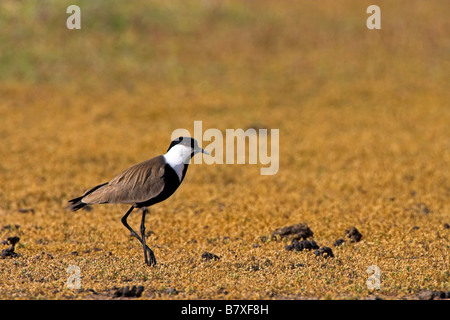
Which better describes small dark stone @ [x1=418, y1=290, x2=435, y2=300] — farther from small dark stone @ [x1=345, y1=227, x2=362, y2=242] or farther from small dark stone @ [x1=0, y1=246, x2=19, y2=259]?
small dark stone @ [x1=0, y1=246, x2=19, y2=259]

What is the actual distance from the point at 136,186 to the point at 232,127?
1172cm

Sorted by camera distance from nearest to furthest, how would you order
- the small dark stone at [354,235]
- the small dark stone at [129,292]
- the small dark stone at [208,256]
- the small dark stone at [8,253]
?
the small dark stone at [129,292] → the small dark stone at [208,256] → the small dark stone at [8,253] → the small dark stone at [354,235]

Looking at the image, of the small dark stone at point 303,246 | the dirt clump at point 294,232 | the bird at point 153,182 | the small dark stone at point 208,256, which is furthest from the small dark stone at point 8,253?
the dirt clump at point 294,232

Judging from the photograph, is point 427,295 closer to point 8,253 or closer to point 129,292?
point 129,292

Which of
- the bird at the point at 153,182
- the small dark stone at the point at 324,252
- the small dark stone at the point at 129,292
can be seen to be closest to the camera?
the small dark stone at the point at 129,292

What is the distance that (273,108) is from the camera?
2158 cm

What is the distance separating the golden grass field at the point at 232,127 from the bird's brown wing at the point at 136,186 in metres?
0.78

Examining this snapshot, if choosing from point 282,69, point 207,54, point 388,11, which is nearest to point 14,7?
point 207,54

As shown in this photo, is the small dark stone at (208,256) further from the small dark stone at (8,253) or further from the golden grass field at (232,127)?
the small dark stone at (8,253)

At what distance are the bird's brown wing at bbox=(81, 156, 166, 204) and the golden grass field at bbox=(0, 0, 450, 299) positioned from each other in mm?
782

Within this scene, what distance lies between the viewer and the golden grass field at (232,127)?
24.9ft

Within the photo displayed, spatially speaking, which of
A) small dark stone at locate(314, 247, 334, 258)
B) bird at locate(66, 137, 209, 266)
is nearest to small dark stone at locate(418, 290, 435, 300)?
small dark stone at locate(314, 247, 334, 258)

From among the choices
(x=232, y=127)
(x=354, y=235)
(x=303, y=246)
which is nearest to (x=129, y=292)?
(x=303, y=246)

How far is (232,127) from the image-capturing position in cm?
1927
